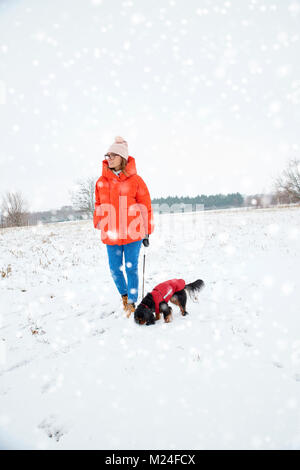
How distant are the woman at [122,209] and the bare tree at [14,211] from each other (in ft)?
157

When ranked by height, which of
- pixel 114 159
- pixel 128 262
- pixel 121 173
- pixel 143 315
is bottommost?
pixel 143 315

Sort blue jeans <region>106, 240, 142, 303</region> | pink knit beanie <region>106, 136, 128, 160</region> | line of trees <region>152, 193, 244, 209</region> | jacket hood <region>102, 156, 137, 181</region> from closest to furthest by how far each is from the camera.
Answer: pink knit beanie <region>106, 136, 128, 160</region>
jacket hood <region>102, 156, 137, 181</region>
blue jeans <region>106, 240, 142, 303</region>
line of trees <region>152, 193, 244, 209</region>

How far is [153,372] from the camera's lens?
2207 millimetres

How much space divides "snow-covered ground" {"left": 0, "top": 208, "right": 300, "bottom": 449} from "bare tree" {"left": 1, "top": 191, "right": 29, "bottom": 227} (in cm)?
4586

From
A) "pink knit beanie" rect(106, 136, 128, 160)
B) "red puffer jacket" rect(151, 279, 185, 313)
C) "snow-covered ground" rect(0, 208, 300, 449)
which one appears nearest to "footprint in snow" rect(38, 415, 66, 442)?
"snow-covered ground" rect(0, 208, 300, 449)

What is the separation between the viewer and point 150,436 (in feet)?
5.19

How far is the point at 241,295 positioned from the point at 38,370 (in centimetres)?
367

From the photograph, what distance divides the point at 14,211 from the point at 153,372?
50.3m

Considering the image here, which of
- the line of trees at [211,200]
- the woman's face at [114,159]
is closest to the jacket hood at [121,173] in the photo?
the woman's face at [114,159]

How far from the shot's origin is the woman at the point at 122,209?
3.29 m

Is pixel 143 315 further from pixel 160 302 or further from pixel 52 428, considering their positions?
pixel 52 428

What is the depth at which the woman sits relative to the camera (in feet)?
10.8

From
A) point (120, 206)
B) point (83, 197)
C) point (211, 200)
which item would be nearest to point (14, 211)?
point (83, 197)

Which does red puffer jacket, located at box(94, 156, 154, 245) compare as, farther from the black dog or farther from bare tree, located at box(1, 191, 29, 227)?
→ bare tree, located at box(1, 191, 29, 227)
